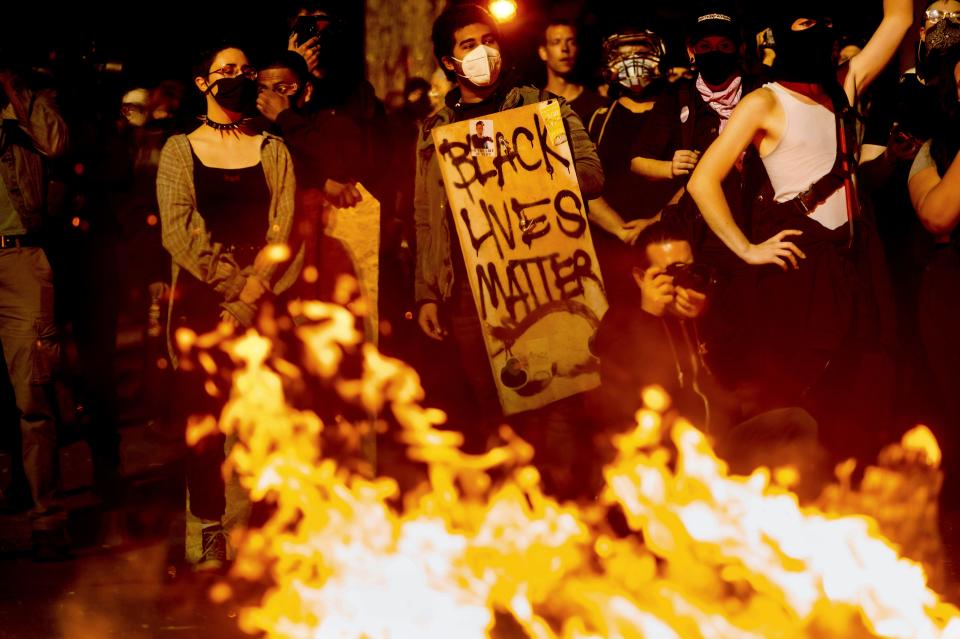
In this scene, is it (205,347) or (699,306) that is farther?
(205,347)

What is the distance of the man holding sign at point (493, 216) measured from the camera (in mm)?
6445

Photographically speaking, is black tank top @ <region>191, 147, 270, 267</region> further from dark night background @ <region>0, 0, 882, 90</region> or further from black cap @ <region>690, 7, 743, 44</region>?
black cap @ <region>690, 7, 743, 44</region>

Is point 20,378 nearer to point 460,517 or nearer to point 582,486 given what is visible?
point 460,517

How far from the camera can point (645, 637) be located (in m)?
4.53

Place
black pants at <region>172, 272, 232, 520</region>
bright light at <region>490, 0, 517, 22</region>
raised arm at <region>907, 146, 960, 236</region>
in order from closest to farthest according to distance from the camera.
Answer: raised arm at <region>907, 146, 960, 236</region> → black pants at <region>172, 272, 232, 520</region> → bright light at <region>490, 0, 517, 22</region>

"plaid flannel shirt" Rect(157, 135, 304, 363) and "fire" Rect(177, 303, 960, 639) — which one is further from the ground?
"plaid flannel shirt" Rect(157, 135, 304, 363)

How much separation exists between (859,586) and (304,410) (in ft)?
9.98

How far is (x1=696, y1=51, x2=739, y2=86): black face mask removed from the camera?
243 inches

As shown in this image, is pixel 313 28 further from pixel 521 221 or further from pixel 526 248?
pixel 526 248

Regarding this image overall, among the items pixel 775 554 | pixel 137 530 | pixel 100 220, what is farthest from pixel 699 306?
pixel 100 220

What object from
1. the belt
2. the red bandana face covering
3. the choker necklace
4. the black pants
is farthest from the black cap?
the belt

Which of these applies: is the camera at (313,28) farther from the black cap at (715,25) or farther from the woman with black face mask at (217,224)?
the black cap at (715,25)

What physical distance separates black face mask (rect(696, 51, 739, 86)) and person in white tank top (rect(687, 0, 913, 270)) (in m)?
0.76

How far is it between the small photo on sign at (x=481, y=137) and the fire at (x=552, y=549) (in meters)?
1.14
